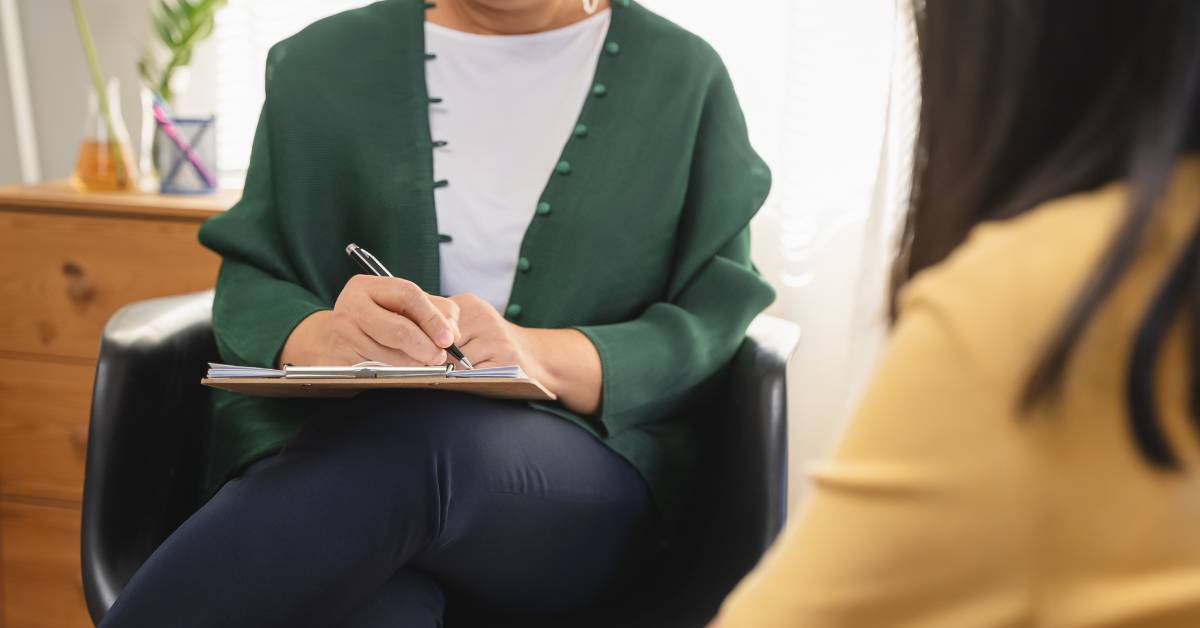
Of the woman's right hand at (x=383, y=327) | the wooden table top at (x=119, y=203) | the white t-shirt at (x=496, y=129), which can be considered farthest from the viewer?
the wooden table top at (x=119, y=203)

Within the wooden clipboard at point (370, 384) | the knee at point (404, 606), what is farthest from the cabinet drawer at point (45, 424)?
the knee at point (404, 606)

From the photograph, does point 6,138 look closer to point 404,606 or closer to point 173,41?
point 173,41

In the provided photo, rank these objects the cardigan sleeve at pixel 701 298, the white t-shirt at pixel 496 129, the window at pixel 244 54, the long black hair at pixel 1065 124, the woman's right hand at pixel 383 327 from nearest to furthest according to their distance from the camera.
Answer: the long black hair at pixel 1065 124
the woman's right hand at pixel 383 327
the cardigan sleeve at pixel 701 298
the white t-shirt at pixel 496 129
the window at pixel 244 54

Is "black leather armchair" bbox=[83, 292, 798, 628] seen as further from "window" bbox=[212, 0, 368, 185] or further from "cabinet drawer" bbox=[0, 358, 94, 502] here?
"window" bbox=[212, 0, 368, 185]

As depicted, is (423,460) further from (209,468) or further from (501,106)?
(501,106)

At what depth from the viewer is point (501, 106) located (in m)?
1.30

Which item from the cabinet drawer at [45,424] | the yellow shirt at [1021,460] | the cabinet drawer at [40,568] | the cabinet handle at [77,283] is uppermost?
the yellow shirt at [1021,460]

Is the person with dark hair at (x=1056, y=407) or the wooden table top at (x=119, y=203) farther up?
the person with dark hair at (x=1056, y=407)

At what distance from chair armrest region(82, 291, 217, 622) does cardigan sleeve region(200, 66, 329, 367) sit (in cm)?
6

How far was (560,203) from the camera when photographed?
1.24m

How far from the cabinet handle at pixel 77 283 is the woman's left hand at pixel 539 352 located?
2.80 feet

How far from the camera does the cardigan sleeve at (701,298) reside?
1.13 metres

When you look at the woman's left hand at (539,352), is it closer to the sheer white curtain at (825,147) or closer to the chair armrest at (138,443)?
the chair armrest at (138,443)

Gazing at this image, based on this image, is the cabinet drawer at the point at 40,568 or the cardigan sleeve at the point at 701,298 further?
the cabinet drawer at the point at 40,568
